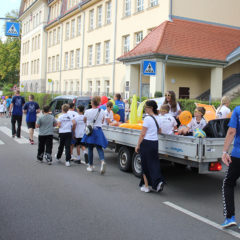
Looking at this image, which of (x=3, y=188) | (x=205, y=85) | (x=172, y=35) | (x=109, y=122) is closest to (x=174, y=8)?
(x=172, y=35)

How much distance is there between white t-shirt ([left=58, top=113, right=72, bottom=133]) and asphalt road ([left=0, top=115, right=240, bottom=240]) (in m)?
1.07

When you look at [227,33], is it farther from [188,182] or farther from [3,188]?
[3,188]

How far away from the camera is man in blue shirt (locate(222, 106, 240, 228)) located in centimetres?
457

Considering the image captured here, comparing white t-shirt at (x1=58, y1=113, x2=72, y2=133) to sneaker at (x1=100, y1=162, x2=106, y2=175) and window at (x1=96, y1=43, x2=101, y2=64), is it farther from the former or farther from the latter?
window at (x1=96, y1=43, x2=101, y2=64)

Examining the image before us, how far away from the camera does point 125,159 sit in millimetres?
8289

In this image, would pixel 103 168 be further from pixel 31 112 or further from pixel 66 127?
pixel 31 112

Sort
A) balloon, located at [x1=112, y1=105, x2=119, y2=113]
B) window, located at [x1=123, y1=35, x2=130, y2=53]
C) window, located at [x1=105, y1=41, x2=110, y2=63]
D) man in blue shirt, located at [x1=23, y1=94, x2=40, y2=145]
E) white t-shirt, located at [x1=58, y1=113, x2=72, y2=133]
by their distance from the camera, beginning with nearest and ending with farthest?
1. white t-shirt, located at [x1=58, y1=113, x2=72, y2=133]
2. balloon, located at [x1=112, y1=105, x2=119, y2=113]
3. man in blue shirt, located at [x1=23, y1=94, x2=40, y2=145]
4. window, located at [x1=123, y1=35, x2=130, y2=53]
5. window, located at [x1=105, y1=41, x2=110, y2=63]

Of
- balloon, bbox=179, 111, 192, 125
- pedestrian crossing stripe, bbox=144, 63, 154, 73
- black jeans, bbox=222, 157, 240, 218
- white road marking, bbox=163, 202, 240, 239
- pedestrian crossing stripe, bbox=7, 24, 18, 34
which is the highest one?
pedestrian crossing stripe, bbox=7, 24, 18, 34

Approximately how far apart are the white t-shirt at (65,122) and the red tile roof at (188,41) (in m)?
12.9

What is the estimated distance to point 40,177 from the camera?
7.57 meters

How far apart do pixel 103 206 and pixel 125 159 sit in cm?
278

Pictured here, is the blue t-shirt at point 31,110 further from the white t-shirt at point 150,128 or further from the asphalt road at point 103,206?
the white t-shirt at point 150,128

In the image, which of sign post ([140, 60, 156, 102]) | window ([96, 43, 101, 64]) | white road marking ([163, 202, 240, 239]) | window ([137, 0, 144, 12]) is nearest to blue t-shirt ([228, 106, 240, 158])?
white road marking ([163, 202, 240, 239])

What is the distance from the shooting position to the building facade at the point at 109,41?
24.3 metres
